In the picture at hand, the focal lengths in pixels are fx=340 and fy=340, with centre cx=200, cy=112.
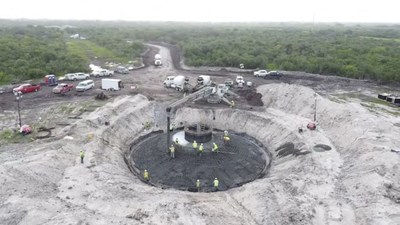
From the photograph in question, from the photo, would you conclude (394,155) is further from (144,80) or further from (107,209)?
(144,80)

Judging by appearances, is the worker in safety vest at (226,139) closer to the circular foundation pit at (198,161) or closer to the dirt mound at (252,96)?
the circular foundation pit at (198,161)

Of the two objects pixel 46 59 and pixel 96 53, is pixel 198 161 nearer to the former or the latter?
pixel 46 59

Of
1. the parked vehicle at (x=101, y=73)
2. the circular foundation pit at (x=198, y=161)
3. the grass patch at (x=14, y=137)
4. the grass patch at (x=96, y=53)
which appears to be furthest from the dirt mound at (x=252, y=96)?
the grass patch at (x=96, y=53)

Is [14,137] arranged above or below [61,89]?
below

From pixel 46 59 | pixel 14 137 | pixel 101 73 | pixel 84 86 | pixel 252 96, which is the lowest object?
pixel 14 137

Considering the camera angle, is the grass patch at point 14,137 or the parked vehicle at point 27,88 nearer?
the grass patch at point 14,137

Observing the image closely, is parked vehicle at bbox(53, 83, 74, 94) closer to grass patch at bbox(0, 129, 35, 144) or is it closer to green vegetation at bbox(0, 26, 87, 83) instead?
green vegetation at bbox(0, 26, 87, 83)

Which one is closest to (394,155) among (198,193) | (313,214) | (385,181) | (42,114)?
(385,181)

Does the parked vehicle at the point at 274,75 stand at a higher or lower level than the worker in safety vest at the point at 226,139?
higher

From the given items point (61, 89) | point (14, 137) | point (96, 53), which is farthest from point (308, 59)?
point (14, 137)
